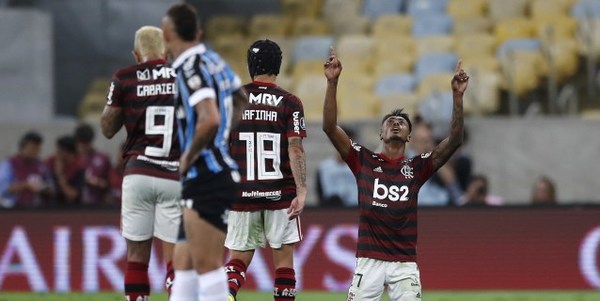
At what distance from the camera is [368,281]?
9703 mm

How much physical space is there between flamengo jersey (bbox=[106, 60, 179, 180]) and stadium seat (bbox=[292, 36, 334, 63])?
11.7 m

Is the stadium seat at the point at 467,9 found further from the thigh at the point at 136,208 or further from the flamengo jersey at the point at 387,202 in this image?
the thigh at the point at 136,208

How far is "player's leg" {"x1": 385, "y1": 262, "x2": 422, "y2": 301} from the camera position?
963cm

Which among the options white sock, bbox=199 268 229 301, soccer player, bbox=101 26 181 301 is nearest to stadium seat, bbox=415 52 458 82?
soccer player, bbox=101 26 181 301

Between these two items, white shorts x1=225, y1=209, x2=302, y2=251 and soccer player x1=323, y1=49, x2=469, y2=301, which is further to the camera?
white shorts x1=225, y1=209, x2=302, y2=251

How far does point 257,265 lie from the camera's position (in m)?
15.5

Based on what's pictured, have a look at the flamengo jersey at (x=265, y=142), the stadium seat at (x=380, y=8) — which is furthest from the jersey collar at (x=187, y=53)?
the stadium seat at (x=380, y=8)

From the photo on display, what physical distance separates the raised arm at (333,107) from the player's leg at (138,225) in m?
1.32

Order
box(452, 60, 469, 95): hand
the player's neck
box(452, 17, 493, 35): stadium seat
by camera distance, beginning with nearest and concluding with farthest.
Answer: box(452, 60, 469, 95): hand < the player's neck < box(452, 17, 493, 35): stadium seat

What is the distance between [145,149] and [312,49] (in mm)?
11873

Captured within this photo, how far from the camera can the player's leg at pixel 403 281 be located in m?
9.63

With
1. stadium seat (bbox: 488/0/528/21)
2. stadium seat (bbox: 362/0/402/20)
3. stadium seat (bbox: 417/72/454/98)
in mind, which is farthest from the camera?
stadium seat (bbox: 362/0/402/20)

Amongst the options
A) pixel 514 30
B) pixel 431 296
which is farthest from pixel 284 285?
pixel 514 30

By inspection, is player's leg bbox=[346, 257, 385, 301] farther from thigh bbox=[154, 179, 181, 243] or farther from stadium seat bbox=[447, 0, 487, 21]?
stadium seat bbox=[447, 0, 487, 21]
